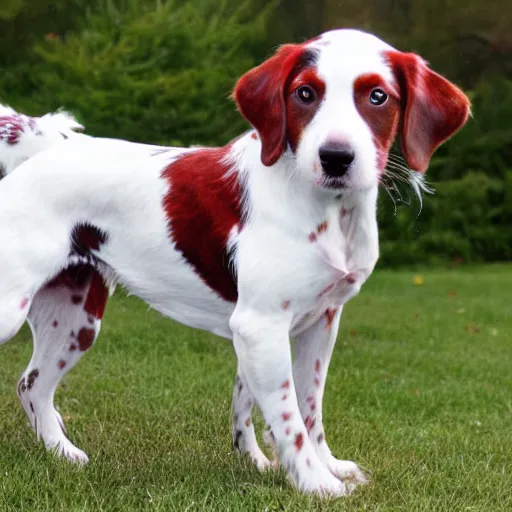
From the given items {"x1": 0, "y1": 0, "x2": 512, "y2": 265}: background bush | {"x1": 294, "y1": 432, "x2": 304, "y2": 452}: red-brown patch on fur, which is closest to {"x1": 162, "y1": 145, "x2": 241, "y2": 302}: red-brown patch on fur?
{"x1": 294, "y1": 432, "x2": 304, "y2": 452}: red-brown patch on fur

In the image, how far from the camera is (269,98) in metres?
3.22

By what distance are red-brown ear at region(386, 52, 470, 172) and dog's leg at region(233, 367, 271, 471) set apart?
4.28 feet

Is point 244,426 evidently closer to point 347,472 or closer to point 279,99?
point 347,472

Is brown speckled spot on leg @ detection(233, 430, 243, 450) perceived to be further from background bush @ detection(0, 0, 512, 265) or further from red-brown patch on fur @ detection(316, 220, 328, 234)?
background bush @ detection(0, 0, 512, 265)

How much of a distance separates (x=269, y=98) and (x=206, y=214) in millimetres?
566

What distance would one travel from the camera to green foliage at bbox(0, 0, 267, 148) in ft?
40.8

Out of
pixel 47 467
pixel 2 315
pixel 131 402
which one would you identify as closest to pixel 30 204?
pixel 2 315

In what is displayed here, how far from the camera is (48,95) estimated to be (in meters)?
13.2

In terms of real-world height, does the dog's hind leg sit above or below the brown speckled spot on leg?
above

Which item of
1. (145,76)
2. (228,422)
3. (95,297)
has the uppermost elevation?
(95,297)

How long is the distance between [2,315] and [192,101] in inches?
381

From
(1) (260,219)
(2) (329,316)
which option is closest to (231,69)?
(2) (329,316)

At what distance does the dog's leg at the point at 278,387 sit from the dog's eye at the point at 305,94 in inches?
31.7

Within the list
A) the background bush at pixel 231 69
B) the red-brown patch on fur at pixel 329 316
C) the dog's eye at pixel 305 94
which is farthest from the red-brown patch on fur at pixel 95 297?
the background bush at pixel 231 69
